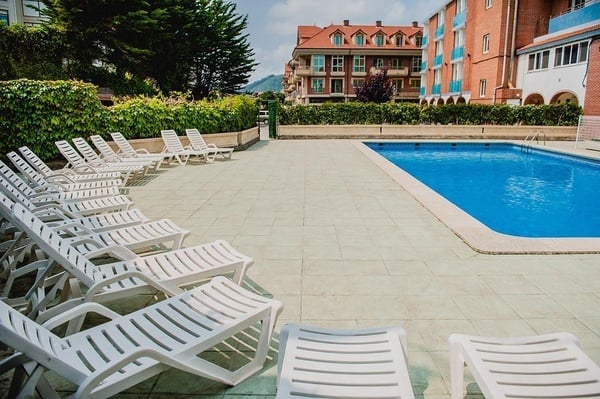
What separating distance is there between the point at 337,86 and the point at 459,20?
750 inches

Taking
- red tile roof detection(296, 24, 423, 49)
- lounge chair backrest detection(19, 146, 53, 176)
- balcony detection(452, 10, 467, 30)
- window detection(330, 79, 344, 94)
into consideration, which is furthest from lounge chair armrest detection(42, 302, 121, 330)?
window detection(330, 79, 344, 94)

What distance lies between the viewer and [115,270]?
3576 millimetres

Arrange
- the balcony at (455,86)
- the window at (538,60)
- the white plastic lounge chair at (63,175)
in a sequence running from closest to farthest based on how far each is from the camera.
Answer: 1. the white plastic lounge chair at (63,175)
2. the window at (538,60)
3. the balcony at (455,86)

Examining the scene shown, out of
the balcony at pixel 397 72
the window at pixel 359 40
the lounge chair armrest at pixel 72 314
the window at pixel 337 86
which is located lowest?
the lounge chair armrest at pixel 72 314

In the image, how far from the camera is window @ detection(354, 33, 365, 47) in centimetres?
5250

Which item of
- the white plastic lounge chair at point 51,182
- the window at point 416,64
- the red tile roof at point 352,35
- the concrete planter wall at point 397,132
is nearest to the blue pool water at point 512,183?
the concrete planter wall at point 397,132

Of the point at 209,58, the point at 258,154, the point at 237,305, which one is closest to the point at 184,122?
the point at 258,154

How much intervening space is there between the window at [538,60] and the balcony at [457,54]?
8266mm

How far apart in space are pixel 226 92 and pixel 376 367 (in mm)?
40134

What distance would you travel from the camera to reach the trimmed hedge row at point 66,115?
1024cm

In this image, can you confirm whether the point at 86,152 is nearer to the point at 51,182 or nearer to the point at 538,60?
the point at 51,182

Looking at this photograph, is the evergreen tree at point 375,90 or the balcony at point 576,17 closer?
the balcony at point 576,17

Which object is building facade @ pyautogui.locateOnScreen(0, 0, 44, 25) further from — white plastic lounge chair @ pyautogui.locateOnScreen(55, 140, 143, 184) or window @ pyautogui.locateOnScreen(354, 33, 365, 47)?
white plastic lounge chair @ pyautogui.locateOnScreen(55, 140, 143, 184)

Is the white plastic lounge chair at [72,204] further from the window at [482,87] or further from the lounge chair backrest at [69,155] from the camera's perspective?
the window at [482,87]
